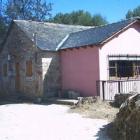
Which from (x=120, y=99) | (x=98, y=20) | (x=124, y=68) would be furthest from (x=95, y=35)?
(x=98, y=20)

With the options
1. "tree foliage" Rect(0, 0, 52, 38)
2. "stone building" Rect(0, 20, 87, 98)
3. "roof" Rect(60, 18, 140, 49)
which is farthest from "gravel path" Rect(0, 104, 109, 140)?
"tree foliage" Rect(0, 0, 52, 38)

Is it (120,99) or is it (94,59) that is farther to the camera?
(94,59)

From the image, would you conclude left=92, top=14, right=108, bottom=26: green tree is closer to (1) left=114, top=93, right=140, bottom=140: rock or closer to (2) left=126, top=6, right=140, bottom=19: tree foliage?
(2) left=126, top=6, right=140, bottom=19: tree foliage

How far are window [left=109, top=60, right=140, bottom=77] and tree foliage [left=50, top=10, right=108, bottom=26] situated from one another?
35.0 meters

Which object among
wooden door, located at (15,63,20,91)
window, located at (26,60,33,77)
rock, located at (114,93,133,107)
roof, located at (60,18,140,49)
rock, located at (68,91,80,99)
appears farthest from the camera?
wooden door, located at (15,63,20,91)

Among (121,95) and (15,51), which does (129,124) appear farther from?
(15,51)

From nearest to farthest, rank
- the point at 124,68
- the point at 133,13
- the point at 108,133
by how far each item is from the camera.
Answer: the point at 108,133
the point at 124,68
the point at 133,13

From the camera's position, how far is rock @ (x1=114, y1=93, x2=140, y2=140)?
33.6ft

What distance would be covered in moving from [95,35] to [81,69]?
2066mm

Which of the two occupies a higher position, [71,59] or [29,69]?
[71,59]

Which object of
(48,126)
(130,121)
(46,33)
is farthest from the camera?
(46,33)

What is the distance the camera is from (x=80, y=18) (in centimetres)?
5725

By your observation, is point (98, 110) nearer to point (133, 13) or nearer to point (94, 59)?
point (94, 59)

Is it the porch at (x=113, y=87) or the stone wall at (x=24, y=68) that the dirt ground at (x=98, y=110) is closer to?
the porch at (x=113, y=87)
